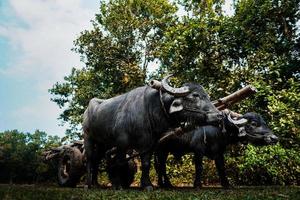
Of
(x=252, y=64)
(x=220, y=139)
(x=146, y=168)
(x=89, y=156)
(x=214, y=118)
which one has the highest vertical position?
(x=252, y=64)

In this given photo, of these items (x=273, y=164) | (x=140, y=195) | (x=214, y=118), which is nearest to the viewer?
(x=140, y=195)

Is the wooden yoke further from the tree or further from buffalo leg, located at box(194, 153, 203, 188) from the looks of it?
the tree

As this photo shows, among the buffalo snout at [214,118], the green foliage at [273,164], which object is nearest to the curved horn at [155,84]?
the buffalo snout at [214,118]

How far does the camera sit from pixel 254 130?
8836 millimetres

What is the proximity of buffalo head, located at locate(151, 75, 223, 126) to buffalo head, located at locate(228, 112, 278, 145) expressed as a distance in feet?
6.01

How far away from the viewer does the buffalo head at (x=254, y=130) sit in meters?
8.64

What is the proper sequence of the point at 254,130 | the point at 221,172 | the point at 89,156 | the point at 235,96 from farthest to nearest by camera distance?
the point at 221,172
the point at 89,156
the point at 254,130
the point at 235,96

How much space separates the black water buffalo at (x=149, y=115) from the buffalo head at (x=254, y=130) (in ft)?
6.26

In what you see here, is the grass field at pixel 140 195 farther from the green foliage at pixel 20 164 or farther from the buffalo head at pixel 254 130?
the green foliage at pixel 20 164

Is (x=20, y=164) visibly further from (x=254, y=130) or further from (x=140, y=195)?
(x=140, y=195)

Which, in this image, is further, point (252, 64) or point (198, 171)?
point (252, 64)

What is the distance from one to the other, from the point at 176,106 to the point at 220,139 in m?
2.90

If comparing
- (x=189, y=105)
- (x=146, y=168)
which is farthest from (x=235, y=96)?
(x=146, y=168)

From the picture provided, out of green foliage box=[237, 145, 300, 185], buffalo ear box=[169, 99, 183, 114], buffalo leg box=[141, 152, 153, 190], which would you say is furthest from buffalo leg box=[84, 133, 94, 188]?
green foliage box=[237, 145, 300, 185]
